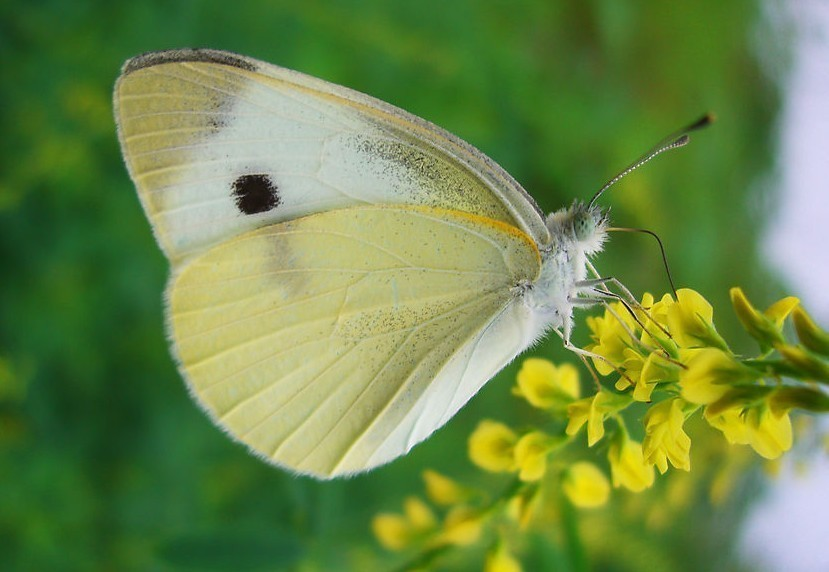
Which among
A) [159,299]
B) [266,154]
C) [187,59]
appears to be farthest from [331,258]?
[159,299]

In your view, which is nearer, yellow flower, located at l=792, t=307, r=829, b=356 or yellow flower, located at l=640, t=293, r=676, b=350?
yellow flower, located at l=792, t=307, r=829, b=356

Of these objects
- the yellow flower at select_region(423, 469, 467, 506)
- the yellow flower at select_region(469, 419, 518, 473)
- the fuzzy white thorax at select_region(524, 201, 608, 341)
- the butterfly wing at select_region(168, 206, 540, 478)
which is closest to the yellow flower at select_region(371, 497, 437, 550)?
the yellow flower at select_region(423, 469, 467, 506)

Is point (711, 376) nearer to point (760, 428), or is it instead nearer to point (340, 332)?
point (760, 428)

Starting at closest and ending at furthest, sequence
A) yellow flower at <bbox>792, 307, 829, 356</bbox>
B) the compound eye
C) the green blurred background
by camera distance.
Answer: yellow flower at <bbox>792, 307, 829, 356</bbox> → the compound eye → the green blurred background

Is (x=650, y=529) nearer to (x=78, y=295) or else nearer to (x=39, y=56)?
(x=78, y=295)

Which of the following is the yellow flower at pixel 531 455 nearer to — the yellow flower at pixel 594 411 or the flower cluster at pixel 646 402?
the flower cluster at pixel 646 402

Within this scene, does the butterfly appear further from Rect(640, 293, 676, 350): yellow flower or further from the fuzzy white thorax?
Rect(640, 293, 676, 350): yellow flower

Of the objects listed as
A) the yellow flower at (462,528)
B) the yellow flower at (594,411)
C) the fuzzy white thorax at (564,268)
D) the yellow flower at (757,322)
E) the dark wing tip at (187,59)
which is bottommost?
the yellow flower at (462,528)

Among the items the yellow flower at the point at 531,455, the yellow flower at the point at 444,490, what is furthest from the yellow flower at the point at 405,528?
the yellow flower at the point at 531,455
